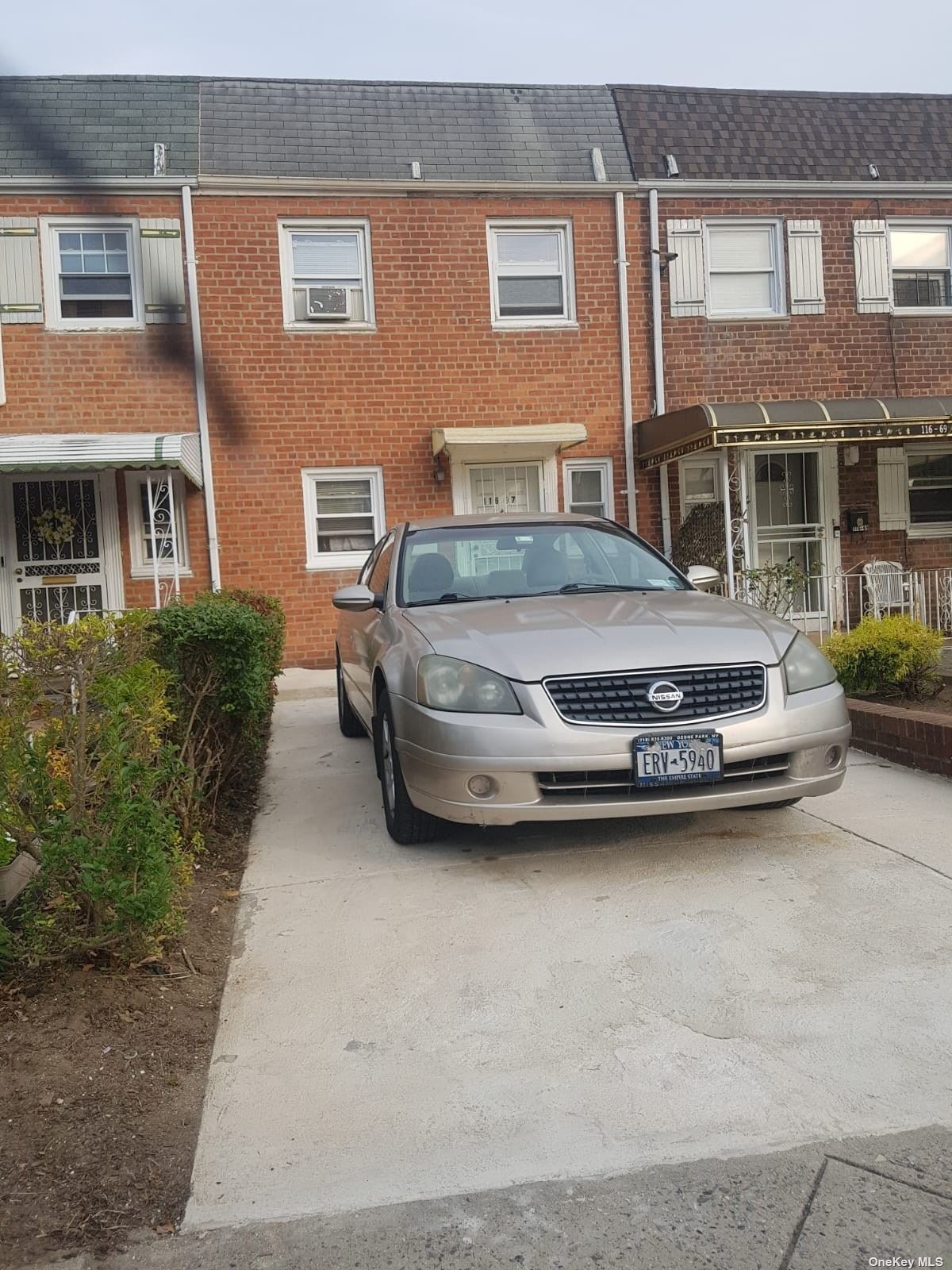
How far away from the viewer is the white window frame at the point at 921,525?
45.5 feet

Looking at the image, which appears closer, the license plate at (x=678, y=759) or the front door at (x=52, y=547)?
the license plate at (x=678, y=759)

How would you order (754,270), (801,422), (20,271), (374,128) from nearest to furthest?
(801,422)
(20,271)
(374,128)
(754,270)

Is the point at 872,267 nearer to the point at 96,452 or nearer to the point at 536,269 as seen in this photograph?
the point at 536,269

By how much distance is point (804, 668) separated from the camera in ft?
14.9

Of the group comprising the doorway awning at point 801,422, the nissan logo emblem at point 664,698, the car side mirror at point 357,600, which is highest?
the doorway awning at point 801,422

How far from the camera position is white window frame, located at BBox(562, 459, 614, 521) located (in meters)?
13.3

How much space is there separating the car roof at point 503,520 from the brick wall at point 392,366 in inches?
266

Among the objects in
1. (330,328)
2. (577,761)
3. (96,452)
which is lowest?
(577,761)

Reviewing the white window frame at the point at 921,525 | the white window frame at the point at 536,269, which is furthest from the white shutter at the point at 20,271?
the white window frame at the point at 921,525

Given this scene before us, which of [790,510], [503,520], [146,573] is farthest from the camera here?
[790,510]

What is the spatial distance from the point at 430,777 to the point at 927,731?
3171mm

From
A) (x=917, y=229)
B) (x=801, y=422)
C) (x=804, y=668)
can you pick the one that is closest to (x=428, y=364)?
(x=801, y=422)

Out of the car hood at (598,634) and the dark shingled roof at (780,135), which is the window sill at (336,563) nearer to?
the dark shingled roof at (780,135)

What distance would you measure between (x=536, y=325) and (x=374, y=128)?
321cm
